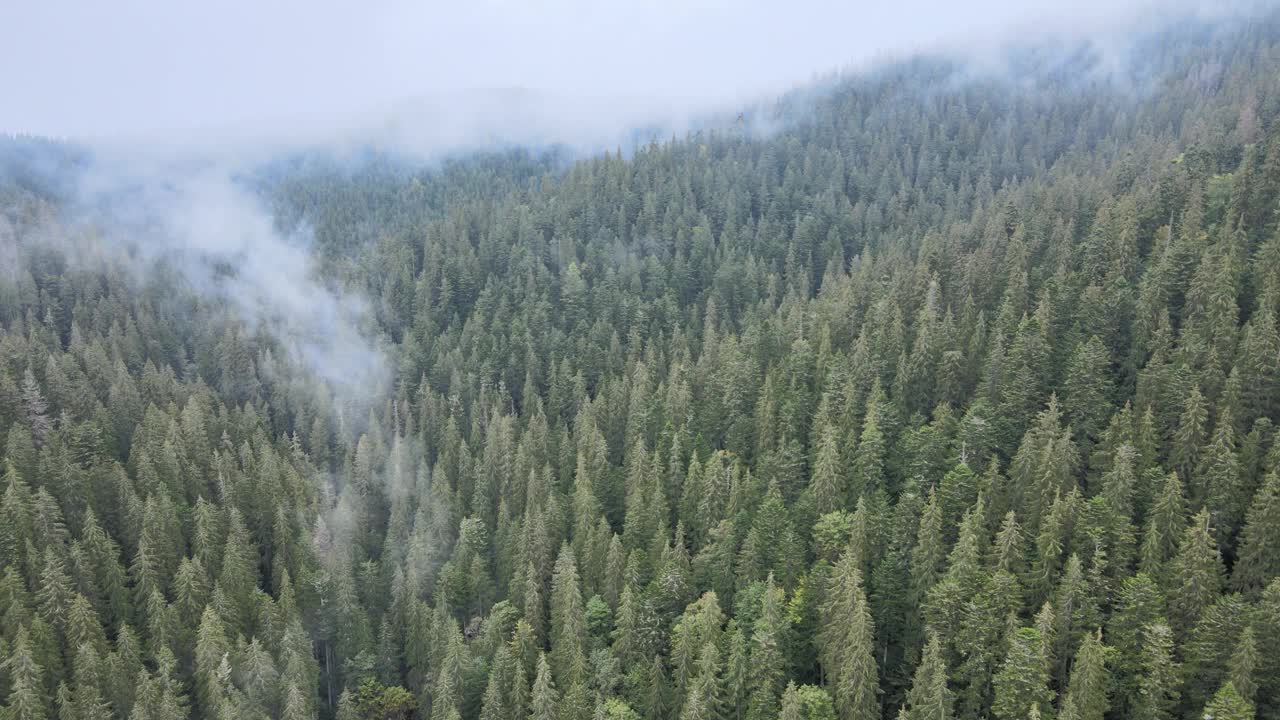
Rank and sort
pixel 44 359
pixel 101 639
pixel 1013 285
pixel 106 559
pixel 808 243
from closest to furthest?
pixel 101 639 → pixel 106 559 → pixel 1013 285 → pixel 44 359 → pixel 808 243

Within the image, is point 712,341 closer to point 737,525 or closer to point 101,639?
point 737,525

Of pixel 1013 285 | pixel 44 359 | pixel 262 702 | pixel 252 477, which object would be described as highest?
A: pixel 1013 285

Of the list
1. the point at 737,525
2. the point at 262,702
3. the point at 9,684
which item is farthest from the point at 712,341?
the point at 9,684

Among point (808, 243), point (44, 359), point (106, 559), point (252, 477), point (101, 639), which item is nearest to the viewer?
point (101, 639)

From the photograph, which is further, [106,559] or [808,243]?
[808,243]

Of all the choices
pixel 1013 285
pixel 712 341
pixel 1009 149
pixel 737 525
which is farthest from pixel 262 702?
pixel 1009 149

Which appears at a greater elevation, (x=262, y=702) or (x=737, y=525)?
(x=737, y=525)
